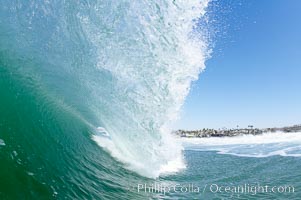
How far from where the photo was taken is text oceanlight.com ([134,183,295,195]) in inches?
360

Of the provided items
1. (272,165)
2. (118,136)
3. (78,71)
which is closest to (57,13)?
(78,71)

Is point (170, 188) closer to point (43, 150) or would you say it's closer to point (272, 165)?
point (43, 150)

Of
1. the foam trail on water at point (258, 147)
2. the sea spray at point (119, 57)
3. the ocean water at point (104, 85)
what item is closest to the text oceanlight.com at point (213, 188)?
the ocean water at point (104, 85)

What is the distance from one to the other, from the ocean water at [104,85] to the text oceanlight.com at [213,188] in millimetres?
123

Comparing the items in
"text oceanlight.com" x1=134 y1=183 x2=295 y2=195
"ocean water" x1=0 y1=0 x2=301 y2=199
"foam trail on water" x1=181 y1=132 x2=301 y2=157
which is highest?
"foam trail on water" x1=181 y1=132 x2=301 y2=157

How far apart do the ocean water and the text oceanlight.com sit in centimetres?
12

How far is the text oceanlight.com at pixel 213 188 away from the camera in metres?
9.14

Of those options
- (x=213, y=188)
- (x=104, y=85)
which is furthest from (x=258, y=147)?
(x=104, y=85)

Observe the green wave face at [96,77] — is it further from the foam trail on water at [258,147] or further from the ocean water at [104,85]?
the foam trail on water at [258,147]

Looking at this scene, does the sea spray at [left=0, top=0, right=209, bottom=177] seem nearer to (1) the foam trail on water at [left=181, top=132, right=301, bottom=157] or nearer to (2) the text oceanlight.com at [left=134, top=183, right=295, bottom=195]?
(2) the text oceanlight.com at [left=134, top=183, right=295, bottom=195]

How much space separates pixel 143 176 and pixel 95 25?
524cm

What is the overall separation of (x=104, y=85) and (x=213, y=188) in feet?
16.6

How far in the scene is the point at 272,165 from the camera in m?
14.5

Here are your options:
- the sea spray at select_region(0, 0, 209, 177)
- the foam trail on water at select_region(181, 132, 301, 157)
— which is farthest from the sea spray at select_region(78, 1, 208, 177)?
the foam trail on water at select_region(181, 132, 301, 157)
